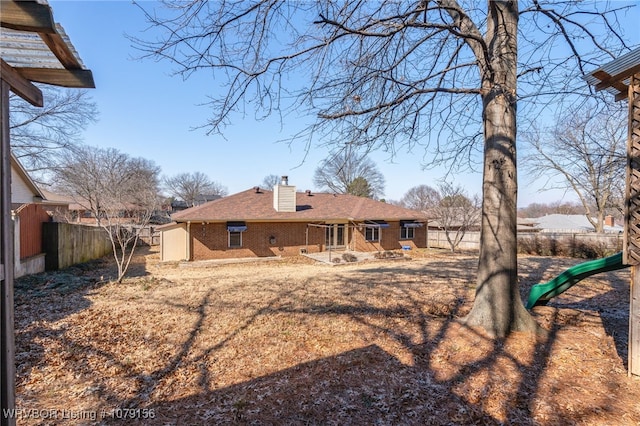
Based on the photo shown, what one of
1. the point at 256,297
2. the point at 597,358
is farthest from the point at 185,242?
the point at 597,358

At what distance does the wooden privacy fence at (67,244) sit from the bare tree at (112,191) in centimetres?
97

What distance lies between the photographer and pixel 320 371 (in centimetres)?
362

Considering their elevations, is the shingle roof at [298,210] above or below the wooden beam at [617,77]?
below

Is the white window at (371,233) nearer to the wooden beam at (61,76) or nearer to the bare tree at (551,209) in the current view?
the wooden beam at (61,76)

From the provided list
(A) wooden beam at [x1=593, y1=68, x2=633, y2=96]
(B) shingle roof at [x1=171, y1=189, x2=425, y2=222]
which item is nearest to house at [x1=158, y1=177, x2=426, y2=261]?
(B) shingle roof at [x1=171, y1=189, x2=425, y2=222]

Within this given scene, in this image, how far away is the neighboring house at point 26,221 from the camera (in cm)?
960

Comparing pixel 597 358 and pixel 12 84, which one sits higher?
pixel 12 84

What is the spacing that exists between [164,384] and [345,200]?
21.7 metres

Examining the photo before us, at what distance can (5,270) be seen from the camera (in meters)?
1.99

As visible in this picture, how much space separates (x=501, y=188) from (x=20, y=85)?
5769mm

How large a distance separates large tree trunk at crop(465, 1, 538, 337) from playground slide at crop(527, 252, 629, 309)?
1319mm

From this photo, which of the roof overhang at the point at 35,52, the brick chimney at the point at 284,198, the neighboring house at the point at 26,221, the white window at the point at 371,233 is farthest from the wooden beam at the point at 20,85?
the white window at the point at 371,233

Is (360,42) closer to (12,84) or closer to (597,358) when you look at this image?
(12,84)

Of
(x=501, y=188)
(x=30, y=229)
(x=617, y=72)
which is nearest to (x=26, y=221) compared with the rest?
(x=30, y=229)
